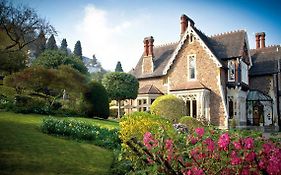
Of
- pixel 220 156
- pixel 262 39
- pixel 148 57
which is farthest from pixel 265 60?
pixel 220 156

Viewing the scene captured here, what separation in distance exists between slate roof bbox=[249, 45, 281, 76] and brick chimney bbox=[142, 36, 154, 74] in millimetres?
12298

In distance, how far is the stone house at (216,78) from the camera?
26922mm

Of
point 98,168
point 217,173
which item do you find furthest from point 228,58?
point 217,173

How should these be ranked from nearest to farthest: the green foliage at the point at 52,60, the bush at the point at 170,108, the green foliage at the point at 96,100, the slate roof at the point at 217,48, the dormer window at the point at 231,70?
the bush at the point at 170,108, the green foliage at the point at 96,100, the dormer window at the point at 231,70, the slate roof at the point at 217,48, the green foliage at the point at 52,60

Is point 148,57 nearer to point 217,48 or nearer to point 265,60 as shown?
point 217,48

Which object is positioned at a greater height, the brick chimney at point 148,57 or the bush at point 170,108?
the brick chimney at point 148,57

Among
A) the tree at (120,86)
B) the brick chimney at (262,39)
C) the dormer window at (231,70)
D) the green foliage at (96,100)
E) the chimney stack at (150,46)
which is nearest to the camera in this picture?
the green foliage at (96,100)

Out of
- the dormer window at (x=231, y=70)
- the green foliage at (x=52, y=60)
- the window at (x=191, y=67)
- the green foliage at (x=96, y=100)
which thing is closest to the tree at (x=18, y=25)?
the green foliage at (x=52, y=60)

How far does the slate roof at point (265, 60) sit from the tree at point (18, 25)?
81.5 ft

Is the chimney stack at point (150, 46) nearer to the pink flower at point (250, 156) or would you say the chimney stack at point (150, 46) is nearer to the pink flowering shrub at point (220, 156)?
the pink flowering shrub at point (220, 156)

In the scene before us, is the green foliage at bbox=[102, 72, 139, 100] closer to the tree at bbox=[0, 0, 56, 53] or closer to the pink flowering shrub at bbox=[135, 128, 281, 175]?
the tree at bbox=[0, 0, 56, 53]

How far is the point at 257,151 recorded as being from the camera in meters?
4.55

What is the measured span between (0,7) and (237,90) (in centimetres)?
2528

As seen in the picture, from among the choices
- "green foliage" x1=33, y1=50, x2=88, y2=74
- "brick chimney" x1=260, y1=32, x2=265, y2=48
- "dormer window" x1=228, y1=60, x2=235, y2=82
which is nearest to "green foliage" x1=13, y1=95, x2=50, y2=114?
"green foliage" x1=33, y1=50, x2=88, y2=74
